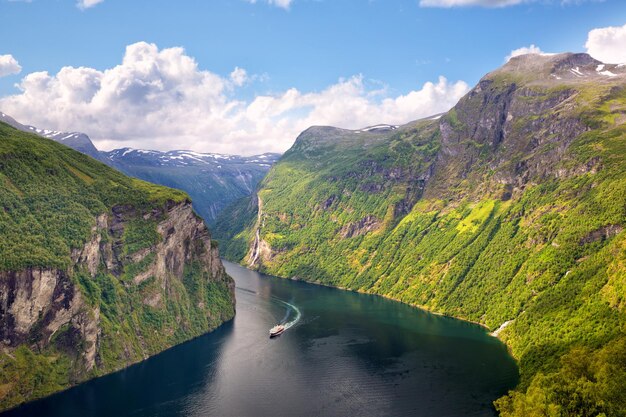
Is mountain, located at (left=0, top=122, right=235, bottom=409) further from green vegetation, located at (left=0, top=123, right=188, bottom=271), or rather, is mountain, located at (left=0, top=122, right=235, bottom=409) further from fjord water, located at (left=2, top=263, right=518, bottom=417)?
fjord water, located at (left=2, top=263, right=518, bottom=417)

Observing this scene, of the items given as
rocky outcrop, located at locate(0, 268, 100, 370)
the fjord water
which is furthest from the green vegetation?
the fjord water

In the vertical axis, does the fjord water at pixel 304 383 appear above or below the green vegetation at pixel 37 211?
below

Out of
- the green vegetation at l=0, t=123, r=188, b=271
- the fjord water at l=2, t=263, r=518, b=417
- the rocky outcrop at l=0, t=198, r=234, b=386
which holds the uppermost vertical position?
the green vegetation at l=0, t=123, r=188, b=271

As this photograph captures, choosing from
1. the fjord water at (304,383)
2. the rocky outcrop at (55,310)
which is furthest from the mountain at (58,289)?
the fjord water at (304,383)

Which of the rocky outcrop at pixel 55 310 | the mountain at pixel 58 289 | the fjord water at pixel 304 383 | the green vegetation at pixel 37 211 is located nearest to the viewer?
the fjord water at pixel 304 383

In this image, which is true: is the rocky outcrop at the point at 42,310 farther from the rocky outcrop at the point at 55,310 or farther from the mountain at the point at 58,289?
the mountain at the point at 58,289

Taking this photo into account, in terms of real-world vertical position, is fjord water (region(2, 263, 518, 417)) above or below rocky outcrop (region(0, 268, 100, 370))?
below

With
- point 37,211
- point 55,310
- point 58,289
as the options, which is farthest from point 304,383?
point 37,211

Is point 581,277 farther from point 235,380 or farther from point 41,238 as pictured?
point 41,238

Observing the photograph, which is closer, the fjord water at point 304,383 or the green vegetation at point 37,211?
the fjord water at point 304,383

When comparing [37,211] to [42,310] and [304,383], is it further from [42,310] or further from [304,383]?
[304,383]

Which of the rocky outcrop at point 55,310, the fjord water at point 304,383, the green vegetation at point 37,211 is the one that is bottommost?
the fjord water at point 304,383
